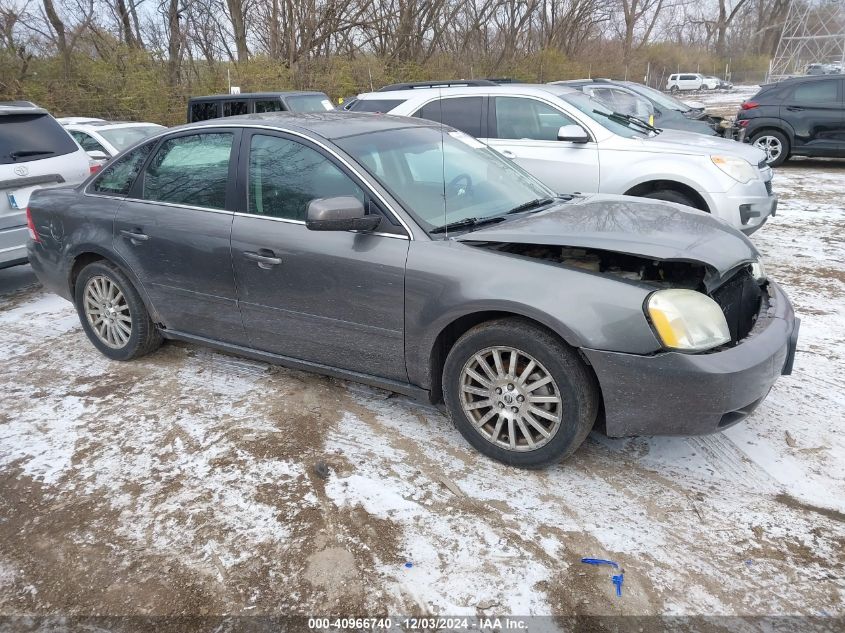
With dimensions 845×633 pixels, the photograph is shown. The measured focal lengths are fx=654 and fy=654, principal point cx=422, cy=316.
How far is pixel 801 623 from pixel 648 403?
93 cm

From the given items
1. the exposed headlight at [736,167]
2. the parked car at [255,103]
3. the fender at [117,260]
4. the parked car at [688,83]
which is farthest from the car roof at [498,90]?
the parked car at [688,83]

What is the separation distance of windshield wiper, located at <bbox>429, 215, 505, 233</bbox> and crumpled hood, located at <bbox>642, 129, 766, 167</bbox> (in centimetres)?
355

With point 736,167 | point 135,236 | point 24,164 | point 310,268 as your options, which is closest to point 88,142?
point 24,164

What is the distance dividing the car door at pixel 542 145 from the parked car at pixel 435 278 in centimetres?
260

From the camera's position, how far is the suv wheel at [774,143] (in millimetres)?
12086

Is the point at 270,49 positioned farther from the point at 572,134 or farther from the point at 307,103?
the point at 572,134

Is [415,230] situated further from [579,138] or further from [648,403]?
[579,138]

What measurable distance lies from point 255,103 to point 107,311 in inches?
295

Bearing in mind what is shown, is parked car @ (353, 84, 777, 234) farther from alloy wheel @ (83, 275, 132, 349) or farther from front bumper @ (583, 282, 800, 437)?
alloy wheel @ (83, 275, 132, 349)

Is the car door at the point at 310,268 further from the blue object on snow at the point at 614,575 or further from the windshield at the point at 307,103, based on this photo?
the windshield at the point at 307,103

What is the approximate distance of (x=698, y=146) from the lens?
6.41m

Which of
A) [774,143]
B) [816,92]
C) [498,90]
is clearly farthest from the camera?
[774,143]

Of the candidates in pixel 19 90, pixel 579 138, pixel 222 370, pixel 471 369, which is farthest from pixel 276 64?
pixel 471 369

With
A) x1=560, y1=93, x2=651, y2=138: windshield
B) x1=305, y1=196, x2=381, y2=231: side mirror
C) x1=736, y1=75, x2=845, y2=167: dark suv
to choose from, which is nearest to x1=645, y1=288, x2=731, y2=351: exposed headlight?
x1=305, y1=196, x2=381, y2=231: side mirror
